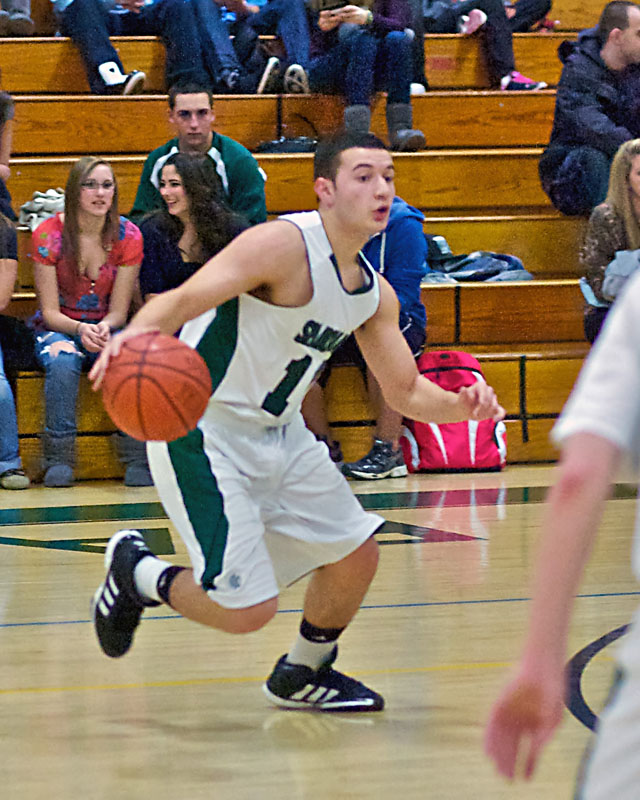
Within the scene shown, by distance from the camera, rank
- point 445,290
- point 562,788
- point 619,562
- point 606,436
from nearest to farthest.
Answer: point 606,436 < point 562,788 < point 619,562 < point 445,290

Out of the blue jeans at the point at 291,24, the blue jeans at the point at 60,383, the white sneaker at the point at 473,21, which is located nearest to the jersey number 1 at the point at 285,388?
the blue jeans at the point at 60,383

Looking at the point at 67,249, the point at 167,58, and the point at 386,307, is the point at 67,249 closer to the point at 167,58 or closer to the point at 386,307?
the point at 167,58

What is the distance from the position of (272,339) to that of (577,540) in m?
1.81

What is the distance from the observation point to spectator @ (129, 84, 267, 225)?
6.34m

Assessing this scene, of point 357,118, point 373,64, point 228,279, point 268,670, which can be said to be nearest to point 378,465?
point 357,118

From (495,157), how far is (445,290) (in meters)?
1.39

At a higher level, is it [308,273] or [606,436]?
A: [606,436]

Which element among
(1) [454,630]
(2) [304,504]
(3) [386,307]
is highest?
(3) [386,307]

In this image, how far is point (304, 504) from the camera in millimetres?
2891

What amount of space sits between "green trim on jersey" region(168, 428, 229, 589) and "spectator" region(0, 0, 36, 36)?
6021 mm

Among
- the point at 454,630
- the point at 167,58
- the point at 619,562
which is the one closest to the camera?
the point at 454,630

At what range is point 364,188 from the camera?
293cm

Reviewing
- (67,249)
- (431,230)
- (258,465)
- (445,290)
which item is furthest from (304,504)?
(431,230)

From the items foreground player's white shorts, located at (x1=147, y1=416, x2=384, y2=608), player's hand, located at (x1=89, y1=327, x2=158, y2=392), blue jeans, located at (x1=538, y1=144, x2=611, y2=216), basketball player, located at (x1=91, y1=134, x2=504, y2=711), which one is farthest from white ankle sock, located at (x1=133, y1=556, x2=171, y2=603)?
blue jeans, located at (x1=538, y1=144, x2=611, y2=216)
